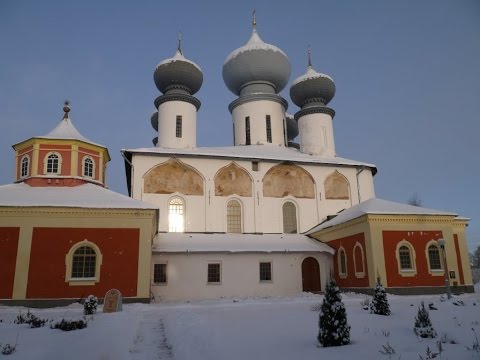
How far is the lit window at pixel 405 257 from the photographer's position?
20922 millimetres

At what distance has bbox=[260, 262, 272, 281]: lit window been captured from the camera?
23609mm

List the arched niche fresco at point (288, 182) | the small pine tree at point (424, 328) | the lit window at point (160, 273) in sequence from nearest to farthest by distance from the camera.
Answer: the small pine tree at point (424, 328) < the lit window at point (160, 273) < the arched niche fresco at point (288, 182)

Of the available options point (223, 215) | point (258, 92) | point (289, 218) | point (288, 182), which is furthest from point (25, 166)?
point (258, 92)

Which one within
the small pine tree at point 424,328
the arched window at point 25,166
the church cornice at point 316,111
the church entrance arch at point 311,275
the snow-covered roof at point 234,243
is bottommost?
Answer: the small pine tree at point 424,328

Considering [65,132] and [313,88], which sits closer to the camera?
[65,132]

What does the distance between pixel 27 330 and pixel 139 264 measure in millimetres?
8389

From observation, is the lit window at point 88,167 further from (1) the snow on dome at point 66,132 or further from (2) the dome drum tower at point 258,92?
(2) the dome drum tower at point 258,92

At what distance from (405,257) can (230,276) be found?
9.54m

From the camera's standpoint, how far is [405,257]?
2112 cm

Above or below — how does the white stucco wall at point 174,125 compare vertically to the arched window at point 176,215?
above

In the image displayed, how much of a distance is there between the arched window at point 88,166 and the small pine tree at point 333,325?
1780 centimetres

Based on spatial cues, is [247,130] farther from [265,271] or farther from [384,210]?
[384,210]

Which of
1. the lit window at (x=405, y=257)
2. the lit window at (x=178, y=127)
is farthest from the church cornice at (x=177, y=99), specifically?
the lit window at (x=405, y=257)

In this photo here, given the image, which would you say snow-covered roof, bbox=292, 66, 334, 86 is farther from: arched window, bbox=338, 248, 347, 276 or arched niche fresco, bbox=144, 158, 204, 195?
arched window, bbox=338, 248, 347, 276
